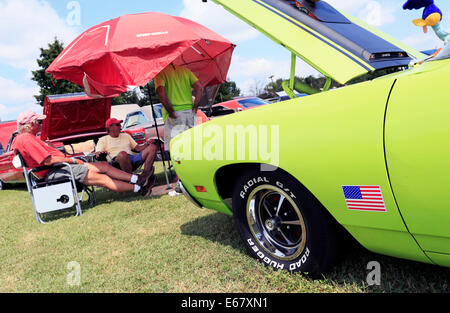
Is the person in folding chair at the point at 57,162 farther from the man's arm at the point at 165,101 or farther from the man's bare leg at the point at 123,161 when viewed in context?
the man's arm at the point at 165,101

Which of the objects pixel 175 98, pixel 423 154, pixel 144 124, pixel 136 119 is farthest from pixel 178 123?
pixel 136 119

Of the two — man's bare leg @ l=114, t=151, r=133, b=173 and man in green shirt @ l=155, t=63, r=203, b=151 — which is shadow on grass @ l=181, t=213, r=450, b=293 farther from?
man's bare leg @ l=114, t=151, r=133, b=173

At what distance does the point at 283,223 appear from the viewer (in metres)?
1.99

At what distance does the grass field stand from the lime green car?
0.23 m

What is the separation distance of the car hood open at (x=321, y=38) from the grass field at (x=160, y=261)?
1.12 meters

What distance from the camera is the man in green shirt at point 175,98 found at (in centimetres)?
464

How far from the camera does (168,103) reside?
15.3ft

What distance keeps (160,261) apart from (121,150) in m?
3.48

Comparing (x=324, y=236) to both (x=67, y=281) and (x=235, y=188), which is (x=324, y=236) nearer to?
(x=235, y=188)

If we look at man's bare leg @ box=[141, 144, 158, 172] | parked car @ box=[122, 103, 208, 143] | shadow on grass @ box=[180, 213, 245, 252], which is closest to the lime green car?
Answer: shadow on grass @ box=[180, 213, 245, 252]

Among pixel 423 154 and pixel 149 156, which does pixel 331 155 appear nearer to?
pixel 423 154

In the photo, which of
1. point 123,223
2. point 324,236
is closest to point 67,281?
point 123,223

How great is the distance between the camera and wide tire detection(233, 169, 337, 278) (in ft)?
5.66

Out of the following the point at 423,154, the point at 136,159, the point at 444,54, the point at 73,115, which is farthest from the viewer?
the point at 73,115
